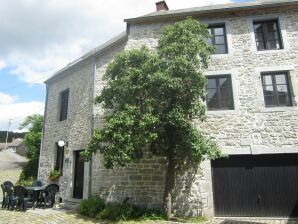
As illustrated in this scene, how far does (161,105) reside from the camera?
26.7 feet

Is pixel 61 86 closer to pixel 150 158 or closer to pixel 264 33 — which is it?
pixel 150 158

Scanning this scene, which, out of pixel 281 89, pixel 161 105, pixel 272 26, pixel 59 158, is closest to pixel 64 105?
pixel 59 158

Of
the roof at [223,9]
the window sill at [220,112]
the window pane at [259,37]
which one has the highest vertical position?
the roof at [223,9]

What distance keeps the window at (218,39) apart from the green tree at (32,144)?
11.5 metres

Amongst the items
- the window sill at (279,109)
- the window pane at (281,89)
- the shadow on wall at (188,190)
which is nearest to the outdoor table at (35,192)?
the shadow on wall at (188,190)

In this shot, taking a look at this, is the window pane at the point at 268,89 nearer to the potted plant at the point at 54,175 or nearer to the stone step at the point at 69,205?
the stone step at the point at 69,205

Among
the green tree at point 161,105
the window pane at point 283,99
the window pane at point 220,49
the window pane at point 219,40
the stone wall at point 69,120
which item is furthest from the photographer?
the stone wall at point 69,120

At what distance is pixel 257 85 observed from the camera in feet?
31.1

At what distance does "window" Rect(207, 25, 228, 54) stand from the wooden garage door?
14.4 ft

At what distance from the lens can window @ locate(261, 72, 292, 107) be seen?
9281mm

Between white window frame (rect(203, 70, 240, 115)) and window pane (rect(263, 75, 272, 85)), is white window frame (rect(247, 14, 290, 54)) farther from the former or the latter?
white window frame (rect(203, 70, 240, 115))

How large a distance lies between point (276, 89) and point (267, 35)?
241cm

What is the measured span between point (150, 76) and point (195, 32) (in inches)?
98.0

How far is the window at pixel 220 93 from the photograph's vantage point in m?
9.54
